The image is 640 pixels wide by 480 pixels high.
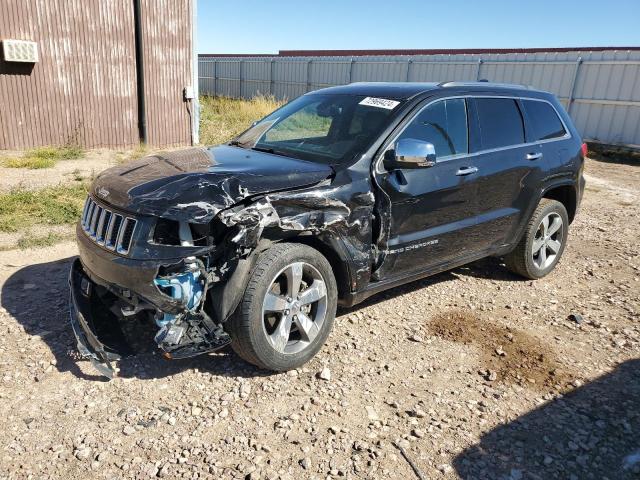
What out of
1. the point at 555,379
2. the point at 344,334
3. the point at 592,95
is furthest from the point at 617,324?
the point at 592,95

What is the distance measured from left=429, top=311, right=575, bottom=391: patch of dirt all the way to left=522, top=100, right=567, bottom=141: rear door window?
1.90 meters

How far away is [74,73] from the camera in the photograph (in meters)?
10.2

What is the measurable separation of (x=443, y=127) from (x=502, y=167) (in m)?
0.74

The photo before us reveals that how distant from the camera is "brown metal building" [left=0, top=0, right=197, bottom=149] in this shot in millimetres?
9523

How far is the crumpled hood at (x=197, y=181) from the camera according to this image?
9.50 ft

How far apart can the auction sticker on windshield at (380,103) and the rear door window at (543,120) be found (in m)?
1.63

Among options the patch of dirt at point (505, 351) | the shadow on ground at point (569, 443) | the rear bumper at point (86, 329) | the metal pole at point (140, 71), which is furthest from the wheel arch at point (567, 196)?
the metal pole at point (140, 71)

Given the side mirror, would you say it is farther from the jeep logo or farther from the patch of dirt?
the jeep logo

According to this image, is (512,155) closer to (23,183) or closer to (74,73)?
(23,183)

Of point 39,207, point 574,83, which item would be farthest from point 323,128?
point 574,83

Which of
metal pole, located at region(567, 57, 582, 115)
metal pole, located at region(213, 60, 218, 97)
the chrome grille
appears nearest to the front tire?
the chrome grille

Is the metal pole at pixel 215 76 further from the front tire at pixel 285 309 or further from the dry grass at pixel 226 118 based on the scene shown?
the front tire at pixel 285 309

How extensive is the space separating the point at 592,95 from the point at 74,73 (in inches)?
541

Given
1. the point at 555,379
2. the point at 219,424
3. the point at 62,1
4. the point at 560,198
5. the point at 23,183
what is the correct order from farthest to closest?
the point at 62,1 < the point at 23,183 < the point at 560,198 < the point at 555,379 < the point at 219,424
